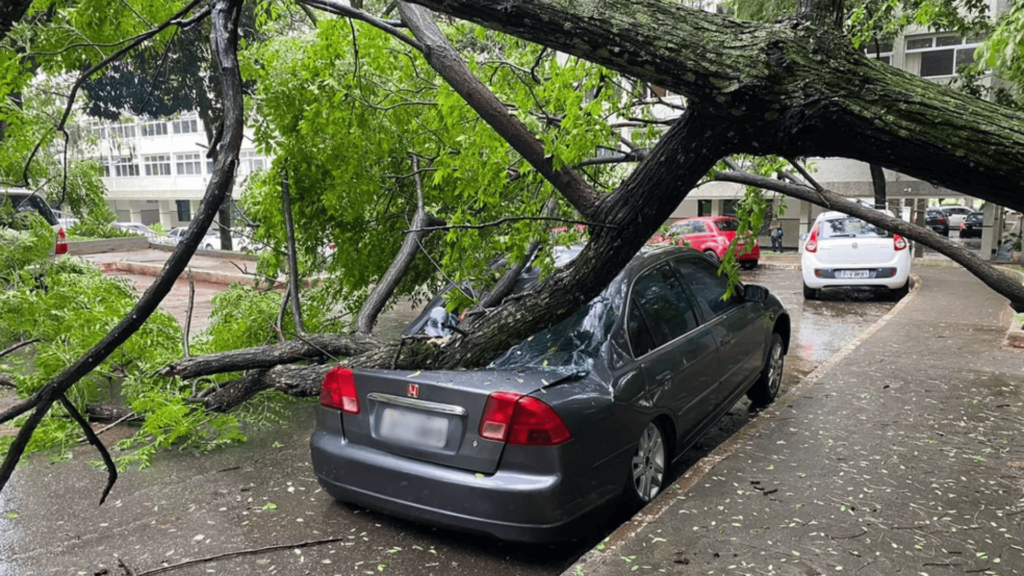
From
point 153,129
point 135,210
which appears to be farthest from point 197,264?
point 135,210

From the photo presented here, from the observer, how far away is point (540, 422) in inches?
146

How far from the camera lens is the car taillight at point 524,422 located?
3.71 metres

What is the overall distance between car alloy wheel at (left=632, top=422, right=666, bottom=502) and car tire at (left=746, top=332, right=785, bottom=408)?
7.31ft

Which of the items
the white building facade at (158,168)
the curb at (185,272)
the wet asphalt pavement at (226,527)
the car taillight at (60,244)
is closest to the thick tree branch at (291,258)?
the wet asphalt pavement at (226,527)

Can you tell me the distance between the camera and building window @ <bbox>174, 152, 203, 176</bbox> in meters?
52.1

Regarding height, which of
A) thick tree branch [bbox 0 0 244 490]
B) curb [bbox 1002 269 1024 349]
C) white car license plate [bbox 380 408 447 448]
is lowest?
curb [bbox 1002 269 1024 349]

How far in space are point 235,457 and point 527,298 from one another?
2.78 metres

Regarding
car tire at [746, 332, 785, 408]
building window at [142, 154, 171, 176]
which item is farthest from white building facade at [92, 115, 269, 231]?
car tire at [746, 332, 785, 408]

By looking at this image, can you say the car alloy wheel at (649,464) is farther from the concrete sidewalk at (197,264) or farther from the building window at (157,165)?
the building window at (157,165)

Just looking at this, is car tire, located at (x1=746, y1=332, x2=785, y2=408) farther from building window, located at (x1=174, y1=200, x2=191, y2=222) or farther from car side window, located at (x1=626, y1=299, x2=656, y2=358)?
building window, located at (x1=174, y1=200, x2=191, y2=222)

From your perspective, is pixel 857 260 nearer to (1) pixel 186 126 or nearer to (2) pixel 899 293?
(2) pixel 899 293

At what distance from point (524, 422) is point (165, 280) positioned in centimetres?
214

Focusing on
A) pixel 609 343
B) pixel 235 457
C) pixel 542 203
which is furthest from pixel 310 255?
pixel 609 343

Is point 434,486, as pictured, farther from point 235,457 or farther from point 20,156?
point 20,156
